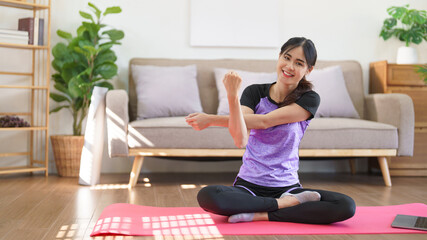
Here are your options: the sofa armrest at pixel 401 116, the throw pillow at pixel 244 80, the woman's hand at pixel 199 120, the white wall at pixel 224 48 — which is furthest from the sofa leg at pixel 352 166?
the woman's hand at pixel 199 120

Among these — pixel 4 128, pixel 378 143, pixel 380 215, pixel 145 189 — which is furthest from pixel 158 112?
pixel 380 215

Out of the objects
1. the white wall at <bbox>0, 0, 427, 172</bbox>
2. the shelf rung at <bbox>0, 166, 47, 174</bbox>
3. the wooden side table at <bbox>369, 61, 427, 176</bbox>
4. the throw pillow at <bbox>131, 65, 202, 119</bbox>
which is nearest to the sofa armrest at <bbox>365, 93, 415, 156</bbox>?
the wooden side table at <bbox>369, 61, 427, 176</bbox>

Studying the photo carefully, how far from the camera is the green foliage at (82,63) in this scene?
3.63 meters

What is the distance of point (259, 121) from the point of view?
1.96m

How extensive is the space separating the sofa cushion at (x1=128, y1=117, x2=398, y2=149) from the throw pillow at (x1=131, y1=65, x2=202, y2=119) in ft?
0.62

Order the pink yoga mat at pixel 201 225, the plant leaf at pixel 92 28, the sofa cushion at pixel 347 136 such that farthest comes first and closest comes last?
1. the plant leaf at pixel 92 28
2. the sofa cushion at pixel 347 136
3. the pink yoga mat at pixel 201 225

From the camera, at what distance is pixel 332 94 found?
380cm

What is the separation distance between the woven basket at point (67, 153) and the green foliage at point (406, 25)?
2.70 m

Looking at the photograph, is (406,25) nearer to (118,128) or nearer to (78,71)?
(118,128)

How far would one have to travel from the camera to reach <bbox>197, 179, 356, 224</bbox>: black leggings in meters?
2.01

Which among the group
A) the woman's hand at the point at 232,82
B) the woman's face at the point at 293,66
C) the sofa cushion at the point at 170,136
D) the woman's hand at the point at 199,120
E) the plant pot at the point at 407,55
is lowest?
the sofa cushion at the point at 170,136

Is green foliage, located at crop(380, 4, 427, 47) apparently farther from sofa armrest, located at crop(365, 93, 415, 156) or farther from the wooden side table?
sofa armrest, located at crop(365, 93, 415, 156)

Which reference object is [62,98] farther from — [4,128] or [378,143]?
[378,143]

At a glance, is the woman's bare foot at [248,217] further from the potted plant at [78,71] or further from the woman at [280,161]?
the potted plant at [78,71]
